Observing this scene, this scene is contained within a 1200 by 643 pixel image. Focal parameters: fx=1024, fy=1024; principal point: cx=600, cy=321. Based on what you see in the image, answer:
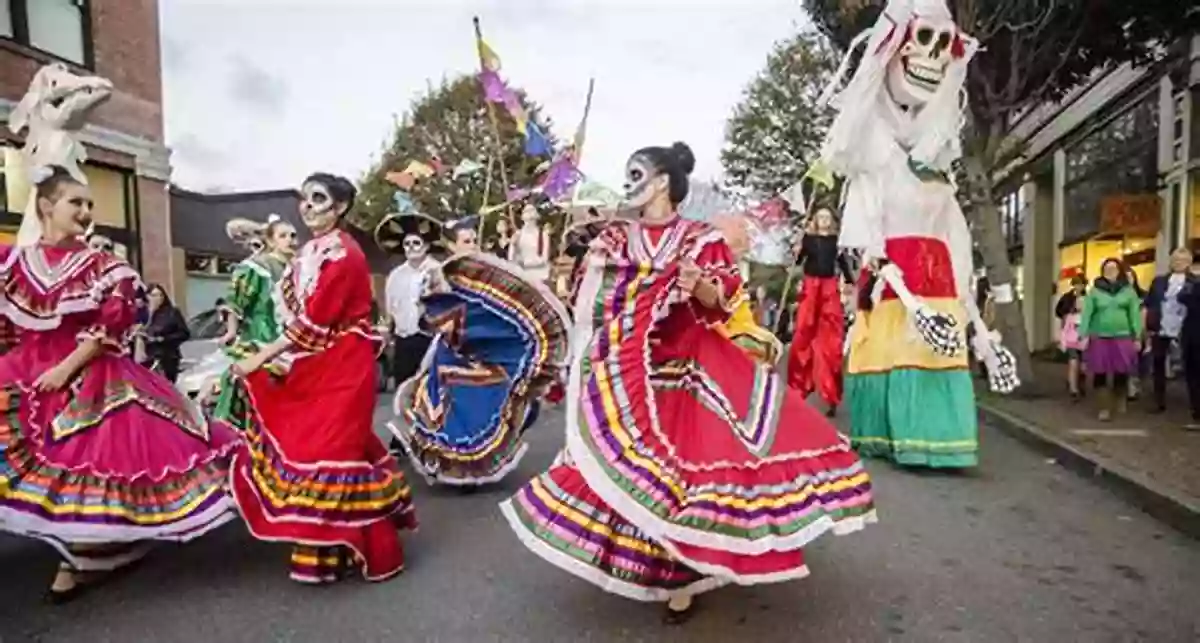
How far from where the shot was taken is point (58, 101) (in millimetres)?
5055

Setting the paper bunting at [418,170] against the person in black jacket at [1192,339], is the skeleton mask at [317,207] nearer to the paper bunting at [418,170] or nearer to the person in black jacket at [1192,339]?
the paper bunting at [418,170]

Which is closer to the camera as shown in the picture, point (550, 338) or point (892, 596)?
point (892, 596)

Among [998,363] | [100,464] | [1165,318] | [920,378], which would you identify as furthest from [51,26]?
[1165,318]

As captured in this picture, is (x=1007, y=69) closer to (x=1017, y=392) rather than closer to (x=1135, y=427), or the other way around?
(x=1017, y=392)

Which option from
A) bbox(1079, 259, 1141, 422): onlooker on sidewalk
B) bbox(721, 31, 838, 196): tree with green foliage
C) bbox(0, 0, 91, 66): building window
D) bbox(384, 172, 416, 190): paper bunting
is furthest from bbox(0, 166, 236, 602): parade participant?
bbox(721, 31, 838, 196): tree with green foliage

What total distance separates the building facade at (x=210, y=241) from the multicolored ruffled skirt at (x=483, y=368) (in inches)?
490

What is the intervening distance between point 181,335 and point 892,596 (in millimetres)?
8812

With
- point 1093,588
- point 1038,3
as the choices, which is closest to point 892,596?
point 1093,588

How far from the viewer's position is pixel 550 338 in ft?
21.8

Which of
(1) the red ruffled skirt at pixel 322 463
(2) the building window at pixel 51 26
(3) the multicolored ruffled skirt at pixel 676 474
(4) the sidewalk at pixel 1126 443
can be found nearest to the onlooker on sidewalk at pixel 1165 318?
(4) the sidewalk at pixel 1126 443

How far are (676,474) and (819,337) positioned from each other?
606 cm

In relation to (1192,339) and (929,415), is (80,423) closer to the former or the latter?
(929,415)

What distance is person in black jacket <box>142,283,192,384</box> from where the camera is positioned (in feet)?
34.5

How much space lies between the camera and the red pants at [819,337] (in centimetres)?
950
